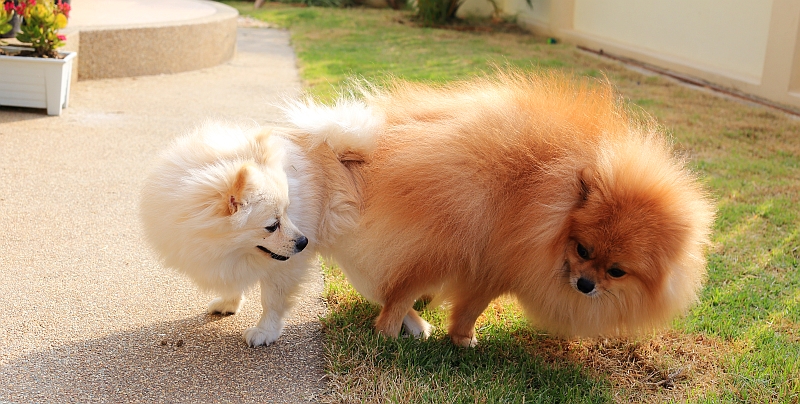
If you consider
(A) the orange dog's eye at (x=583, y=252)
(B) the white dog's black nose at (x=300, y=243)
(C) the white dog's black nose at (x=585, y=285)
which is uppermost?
(A) the orange dog's eye at (x=583, y=252)

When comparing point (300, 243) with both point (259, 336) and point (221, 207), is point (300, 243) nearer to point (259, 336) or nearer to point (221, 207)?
point (221, 207)

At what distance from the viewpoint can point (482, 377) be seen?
8.81 ft

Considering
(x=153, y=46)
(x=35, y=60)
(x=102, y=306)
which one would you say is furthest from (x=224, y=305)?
(x=153, y=46)

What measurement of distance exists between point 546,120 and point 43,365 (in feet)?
6.87

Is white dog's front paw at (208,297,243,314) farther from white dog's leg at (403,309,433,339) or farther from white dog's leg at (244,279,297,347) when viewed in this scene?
white dog's leg at (403,309,433,339)

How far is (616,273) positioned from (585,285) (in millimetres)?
128

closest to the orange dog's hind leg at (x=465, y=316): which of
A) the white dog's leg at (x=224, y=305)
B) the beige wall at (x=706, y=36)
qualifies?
the white dog's leg at (x=224, y=305)

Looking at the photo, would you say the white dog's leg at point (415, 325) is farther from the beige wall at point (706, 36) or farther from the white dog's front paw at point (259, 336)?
the beige wall at point (706, 36)

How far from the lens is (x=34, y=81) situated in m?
5.37

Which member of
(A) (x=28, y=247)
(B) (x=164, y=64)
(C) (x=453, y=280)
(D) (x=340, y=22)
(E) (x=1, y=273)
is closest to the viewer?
(C) (x=453, y=280)

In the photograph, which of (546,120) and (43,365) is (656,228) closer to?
(546,120)

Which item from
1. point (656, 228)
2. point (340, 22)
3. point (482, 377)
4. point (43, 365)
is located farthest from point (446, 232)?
point (340, 22)

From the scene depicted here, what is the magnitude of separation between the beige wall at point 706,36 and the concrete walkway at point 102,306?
5.53 m

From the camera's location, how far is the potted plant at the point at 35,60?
5.26 meters
